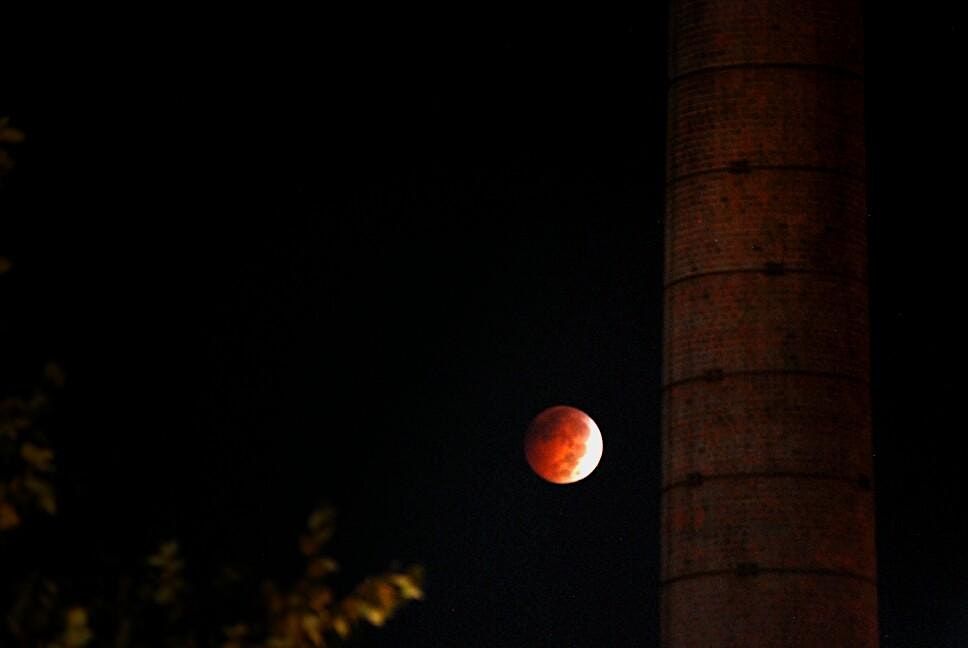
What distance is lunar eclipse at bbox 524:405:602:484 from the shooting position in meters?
25.3

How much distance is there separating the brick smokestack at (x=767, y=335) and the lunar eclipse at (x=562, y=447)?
7.98m

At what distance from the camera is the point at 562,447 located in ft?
84.1

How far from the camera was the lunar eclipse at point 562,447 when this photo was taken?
82.9 ft

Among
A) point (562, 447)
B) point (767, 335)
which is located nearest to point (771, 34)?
point (767, 335)

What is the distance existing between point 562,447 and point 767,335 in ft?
29.7

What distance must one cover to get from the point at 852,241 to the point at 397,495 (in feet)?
50.0

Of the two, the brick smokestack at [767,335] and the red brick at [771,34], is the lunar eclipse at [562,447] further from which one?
the red brick at [771,34]

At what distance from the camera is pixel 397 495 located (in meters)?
31.6

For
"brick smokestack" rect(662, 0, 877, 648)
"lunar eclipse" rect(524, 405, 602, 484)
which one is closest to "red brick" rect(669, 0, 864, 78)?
"brick smokestack" rect(662, 0, 877, 648)

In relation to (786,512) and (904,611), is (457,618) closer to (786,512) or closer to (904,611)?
(904,611)

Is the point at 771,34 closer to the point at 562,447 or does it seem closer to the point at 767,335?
the point at 767,335

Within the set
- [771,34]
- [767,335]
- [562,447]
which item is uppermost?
A: [771,34]

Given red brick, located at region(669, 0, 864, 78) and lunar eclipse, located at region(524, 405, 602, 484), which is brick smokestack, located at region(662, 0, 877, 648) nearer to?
red brick, located at region(669, 0, 864, 78)

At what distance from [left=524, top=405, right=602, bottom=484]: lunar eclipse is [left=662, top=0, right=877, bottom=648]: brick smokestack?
314 inches
